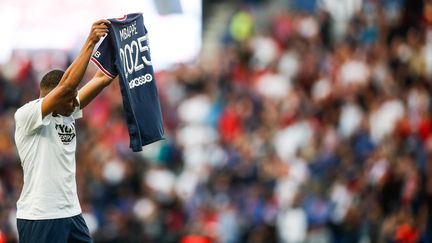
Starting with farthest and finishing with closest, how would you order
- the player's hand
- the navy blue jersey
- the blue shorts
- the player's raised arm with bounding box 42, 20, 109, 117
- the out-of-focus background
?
the out-of-focus background < the navy blue jersey < the blue shorts < the player's hand < the player's raised arm with bounding box 42, 20, 109, 117

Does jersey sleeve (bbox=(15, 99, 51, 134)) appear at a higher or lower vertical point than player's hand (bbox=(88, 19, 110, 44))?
lower

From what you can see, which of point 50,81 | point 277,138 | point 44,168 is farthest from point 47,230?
point 277,138

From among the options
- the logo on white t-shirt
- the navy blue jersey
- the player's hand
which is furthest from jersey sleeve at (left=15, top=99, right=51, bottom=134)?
the navy blue jersey

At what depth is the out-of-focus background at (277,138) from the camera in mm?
15352

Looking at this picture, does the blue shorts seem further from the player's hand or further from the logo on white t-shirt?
the player's hand

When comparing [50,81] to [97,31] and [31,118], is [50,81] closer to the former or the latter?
[31,118]

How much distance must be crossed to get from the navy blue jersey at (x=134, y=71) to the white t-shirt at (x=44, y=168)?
0.59 metres

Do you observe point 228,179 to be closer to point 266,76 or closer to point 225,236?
point 225,236

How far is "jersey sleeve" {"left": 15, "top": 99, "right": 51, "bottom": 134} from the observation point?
27.5 ft

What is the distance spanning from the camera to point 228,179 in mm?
17516

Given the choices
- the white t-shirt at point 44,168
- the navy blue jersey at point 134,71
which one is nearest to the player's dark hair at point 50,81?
the white t-shirt at point 44,168

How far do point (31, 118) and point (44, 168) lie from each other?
0.38 metres

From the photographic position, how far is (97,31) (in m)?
8.49

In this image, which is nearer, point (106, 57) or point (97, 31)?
point (97, 31)
